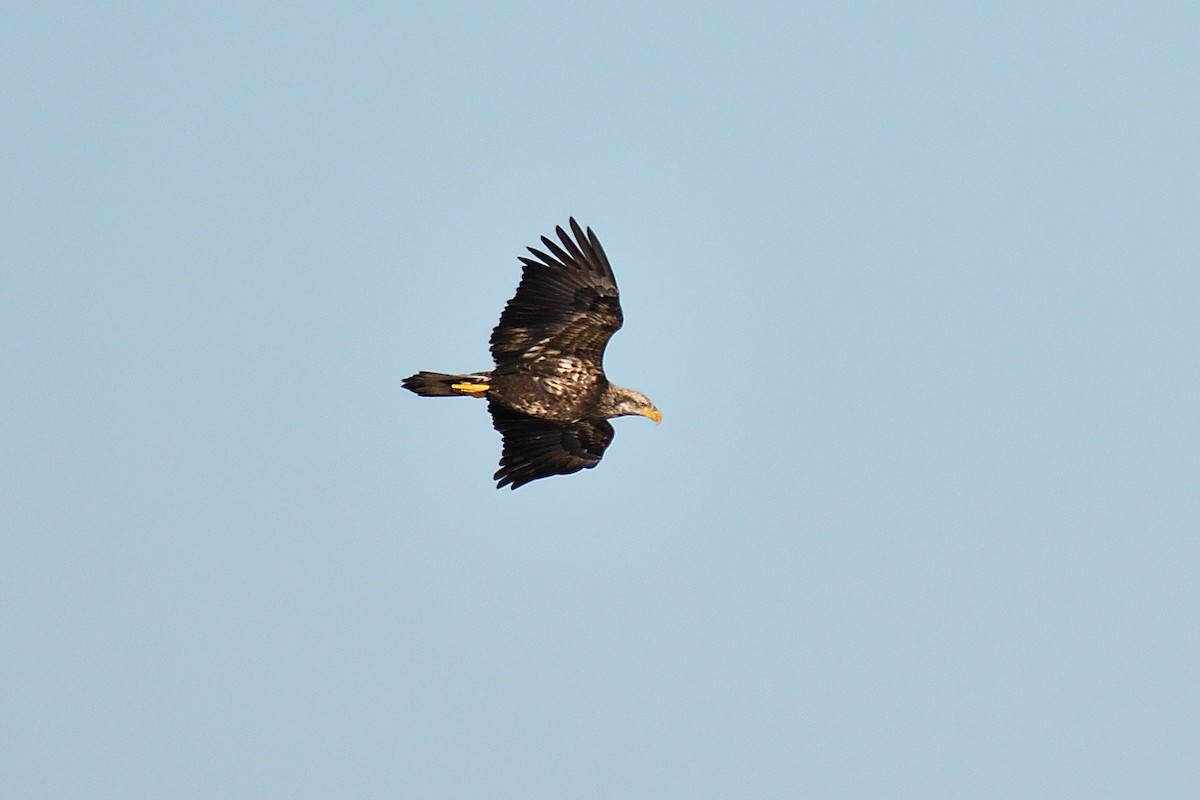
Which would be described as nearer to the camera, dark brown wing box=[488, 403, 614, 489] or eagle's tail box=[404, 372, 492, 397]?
eagle's tail box=[404, 372, 492, 397]

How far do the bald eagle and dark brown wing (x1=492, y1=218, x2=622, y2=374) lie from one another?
0.01 metres

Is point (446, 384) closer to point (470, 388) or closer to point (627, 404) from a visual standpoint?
point (470, 388)

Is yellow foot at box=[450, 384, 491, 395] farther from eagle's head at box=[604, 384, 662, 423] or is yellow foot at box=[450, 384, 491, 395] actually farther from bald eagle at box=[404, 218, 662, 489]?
eagle's head at box=[604, 384, 662, 423]

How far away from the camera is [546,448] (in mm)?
36906

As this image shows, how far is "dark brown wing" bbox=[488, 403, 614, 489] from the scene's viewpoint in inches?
1451

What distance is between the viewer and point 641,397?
36781 millimetres

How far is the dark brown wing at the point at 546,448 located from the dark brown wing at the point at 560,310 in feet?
3.95

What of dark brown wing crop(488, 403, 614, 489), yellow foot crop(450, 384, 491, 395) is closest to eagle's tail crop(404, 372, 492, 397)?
yellow foot crop(450, 384, 491, 395)

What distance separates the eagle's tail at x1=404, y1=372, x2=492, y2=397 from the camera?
3550 cm

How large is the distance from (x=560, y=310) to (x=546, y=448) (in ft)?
7.38

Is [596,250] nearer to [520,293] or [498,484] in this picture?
[520,293]

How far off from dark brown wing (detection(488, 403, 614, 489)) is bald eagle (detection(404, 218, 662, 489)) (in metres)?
0.01

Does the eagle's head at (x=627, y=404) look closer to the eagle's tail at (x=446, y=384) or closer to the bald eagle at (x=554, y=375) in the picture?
the bald eagle at (x=554, y=375)

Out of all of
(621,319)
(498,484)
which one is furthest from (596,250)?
(498,484)
